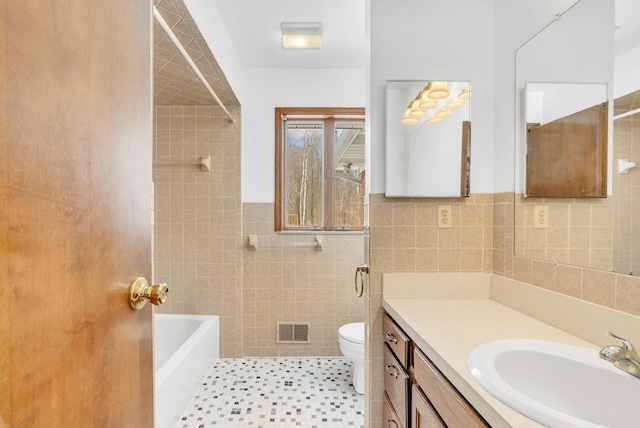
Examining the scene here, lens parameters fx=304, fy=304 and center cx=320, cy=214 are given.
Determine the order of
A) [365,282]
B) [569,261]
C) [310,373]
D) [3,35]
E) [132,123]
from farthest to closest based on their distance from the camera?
[310,373]
[365,282]
[569,261]
[132,123]
[3,35]

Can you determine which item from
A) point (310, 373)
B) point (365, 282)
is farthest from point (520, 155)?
point (310, 373)

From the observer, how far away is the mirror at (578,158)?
86 centimetres

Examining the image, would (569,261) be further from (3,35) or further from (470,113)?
(3,35)

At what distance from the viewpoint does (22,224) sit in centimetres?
43

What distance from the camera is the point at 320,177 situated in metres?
2.73

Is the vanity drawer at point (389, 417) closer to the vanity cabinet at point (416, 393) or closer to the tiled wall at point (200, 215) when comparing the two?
the vanity cabinet at point (416, 393)

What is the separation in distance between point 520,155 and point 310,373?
206cm

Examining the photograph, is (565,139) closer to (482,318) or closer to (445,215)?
(445,215)

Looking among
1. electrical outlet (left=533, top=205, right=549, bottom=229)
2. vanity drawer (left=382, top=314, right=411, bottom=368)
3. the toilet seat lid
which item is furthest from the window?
electrical outlet (left=533, top=205, right=549, bottom=229)

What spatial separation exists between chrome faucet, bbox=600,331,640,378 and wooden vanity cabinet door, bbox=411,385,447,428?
45 centimetres

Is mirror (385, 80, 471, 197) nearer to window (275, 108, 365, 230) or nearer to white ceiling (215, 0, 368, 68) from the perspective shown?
white ceiling (215, 0, 368, 68)

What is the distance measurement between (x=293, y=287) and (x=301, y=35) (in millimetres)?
1939

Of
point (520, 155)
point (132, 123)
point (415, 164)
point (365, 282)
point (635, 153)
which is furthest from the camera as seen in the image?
point (365, 282)

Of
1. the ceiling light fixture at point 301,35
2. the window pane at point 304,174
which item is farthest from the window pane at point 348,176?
the ceiling light fixture at point 301,35
